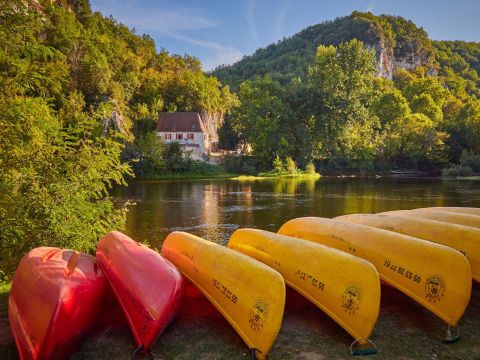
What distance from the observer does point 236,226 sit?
18422 mm

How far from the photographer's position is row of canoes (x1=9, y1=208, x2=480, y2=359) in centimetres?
428

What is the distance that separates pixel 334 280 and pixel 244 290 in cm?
119

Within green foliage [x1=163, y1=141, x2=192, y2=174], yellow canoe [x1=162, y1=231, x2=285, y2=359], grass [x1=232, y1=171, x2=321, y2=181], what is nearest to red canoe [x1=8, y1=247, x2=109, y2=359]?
yellow canoe [x1=162, y1=231, x2=285, y2=359]

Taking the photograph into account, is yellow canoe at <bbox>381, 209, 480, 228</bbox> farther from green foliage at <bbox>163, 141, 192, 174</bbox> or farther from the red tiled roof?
the red tiled roof

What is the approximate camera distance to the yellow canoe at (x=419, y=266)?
4824 mm

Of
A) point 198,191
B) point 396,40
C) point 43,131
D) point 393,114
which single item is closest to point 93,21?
point 198,191

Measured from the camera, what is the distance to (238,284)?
15.5ft

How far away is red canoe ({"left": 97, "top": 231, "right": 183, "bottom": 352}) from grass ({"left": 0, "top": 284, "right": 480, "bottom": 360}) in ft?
1.02

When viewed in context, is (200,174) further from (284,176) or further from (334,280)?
(334,280)

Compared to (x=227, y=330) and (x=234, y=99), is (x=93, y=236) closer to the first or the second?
(x=227, y=330)

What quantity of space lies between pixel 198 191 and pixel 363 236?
93.5ft

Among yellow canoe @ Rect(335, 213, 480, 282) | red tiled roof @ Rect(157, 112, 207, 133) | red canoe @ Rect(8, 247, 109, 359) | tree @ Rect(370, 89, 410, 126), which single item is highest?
tree @ Rect(370, 89, 410, 126)

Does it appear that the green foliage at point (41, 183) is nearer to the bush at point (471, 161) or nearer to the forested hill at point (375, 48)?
the bush at point (471, 161)

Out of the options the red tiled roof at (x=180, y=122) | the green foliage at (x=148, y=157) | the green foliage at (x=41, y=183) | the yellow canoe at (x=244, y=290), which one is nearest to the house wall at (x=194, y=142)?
the red tiled roof at (x=180, y=122)
